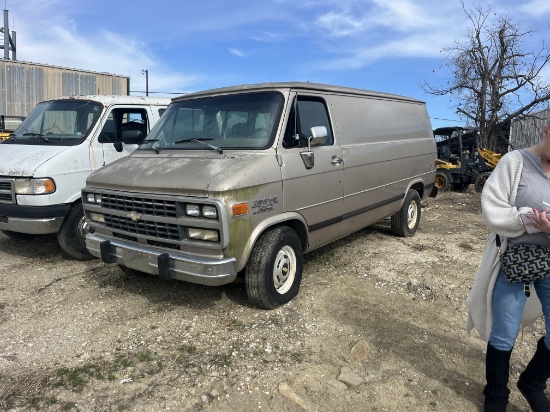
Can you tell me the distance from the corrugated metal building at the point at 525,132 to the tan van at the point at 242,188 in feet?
43.6

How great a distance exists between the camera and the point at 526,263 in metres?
2.44

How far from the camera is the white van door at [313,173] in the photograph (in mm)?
4352

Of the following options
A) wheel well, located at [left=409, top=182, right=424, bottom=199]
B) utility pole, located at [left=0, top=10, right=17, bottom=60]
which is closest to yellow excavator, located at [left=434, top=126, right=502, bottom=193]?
wheel well, located at [left=409, top=182, right=424, bottom=199]

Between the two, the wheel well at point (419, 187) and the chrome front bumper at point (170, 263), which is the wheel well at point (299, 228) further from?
the wheel well at point (419, 187)

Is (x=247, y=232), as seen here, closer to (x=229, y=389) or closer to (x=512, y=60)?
(x=229, y=389)

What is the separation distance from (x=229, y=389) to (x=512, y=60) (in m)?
17.2

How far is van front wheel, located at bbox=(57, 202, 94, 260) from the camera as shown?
569 centimetres

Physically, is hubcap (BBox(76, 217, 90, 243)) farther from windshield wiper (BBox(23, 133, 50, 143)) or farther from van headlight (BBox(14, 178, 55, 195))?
windshield wiper (BBox(23, 133, 50, 143))

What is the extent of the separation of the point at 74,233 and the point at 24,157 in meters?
1.15

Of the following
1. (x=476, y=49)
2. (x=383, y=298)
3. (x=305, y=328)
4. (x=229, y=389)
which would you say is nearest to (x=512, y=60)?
(x=476, y=49)

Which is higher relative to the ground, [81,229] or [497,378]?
[81,229]

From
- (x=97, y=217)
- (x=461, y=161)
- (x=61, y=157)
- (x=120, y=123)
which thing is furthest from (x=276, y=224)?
(x=461, y=161)

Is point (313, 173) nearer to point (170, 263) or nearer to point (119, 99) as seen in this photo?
point (170, 263)

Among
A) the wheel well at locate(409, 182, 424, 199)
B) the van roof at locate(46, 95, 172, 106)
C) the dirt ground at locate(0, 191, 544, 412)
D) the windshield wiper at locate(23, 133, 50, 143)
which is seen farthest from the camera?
the wheel well at locate(409, 182, 424, 199)
